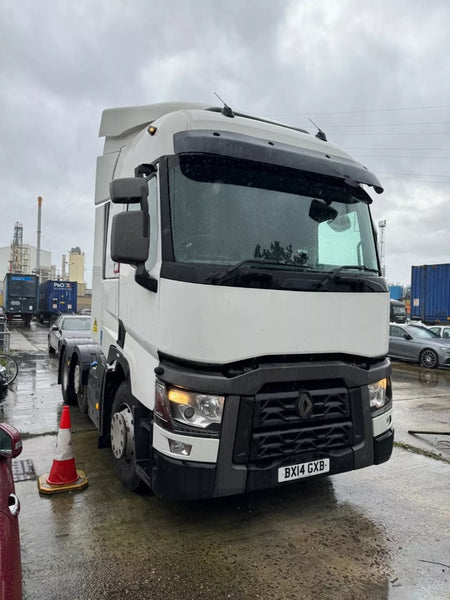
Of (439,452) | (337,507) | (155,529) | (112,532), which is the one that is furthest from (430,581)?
(439,452)

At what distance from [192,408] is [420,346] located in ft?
42.9

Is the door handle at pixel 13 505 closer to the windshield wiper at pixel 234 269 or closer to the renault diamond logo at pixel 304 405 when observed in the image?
the windshield wiper at pixel 234 269

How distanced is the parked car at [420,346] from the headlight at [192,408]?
498 inches

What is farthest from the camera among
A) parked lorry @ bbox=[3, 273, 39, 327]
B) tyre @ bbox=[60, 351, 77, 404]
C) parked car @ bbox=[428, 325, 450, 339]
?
parked lorry @ bbox=[3, 273, 39, 327]

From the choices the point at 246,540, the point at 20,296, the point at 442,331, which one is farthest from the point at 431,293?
the point at 20,296

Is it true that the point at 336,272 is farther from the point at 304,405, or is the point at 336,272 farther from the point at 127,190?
the point at 127,190

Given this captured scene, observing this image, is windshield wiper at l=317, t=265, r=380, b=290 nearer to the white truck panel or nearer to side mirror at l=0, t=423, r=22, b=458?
the white truck panel

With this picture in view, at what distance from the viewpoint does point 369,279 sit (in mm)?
3590

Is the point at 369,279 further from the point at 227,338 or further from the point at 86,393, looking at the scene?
the point at 86,393

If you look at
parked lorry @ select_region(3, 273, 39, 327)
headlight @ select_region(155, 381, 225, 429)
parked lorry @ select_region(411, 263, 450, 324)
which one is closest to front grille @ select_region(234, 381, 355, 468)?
headlight @ select_region(155, 381, 225, 429)

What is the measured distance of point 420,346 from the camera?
1420 cm

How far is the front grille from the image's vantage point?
3.00 m

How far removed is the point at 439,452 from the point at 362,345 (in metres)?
3.05

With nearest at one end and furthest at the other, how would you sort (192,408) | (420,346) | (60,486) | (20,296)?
(192,408) → (60,486) → (420,346) → (20,296)
